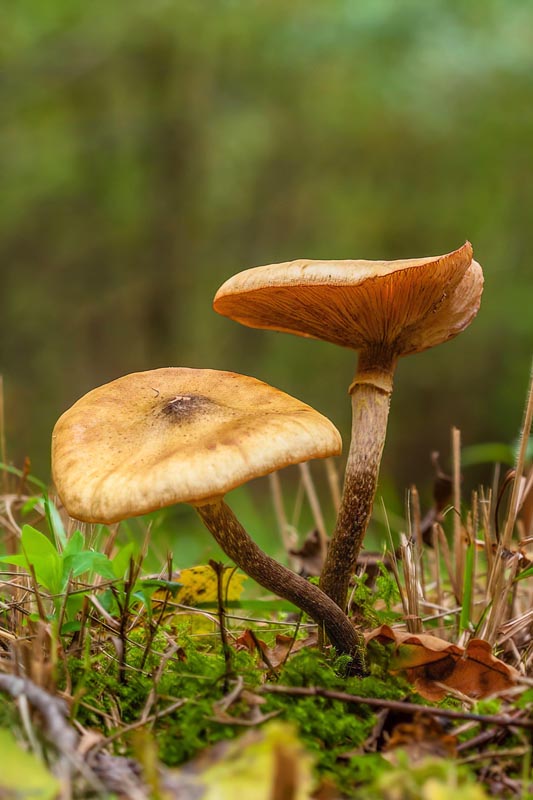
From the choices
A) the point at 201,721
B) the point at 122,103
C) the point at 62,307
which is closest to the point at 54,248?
the point at 62,307

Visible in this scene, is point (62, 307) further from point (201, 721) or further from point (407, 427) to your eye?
point (201, 721)

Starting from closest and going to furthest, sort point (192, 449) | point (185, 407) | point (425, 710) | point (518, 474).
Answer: point (425, 710) → point (192, 449) → point (185, 407) → point (518, 474)

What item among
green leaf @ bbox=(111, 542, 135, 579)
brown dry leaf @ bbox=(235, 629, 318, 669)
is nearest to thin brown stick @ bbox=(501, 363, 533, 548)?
brown dry leaf @ bbox=(235, 629, 318, 669)

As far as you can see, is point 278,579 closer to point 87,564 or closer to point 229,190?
point 87,564

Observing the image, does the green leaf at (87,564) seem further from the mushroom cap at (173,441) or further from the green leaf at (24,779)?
the green leaf at (24,779)

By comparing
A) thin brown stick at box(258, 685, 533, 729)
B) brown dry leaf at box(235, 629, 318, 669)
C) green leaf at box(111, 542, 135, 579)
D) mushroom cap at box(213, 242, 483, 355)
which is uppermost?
mushroom cap at box(213, 242, 483, 355)

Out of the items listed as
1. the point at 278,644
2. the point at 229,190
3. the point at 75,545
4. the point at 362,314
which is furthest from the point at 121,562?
the point at 229,190

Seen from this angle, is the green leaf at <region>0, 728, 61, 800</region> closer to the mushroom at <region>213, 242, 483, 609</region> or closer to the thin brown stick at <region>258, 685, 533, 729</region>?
the thin brown stick at <region>258, 685, 533, 729</region>
